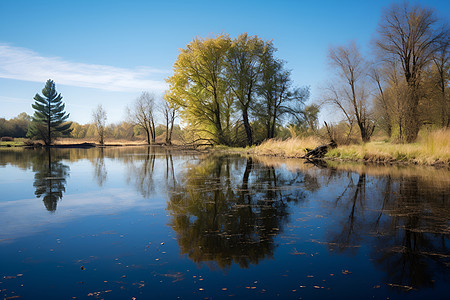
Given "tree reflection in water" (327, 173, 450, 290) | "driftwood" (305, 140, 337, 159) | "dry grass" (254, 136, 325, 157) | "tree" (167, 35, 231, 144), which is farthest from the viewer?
"tree" (167, 35, 231, 144)

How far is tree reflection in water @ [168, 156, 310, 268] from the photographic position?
3604 millimetres

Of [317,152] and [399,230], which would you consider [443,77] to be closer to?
[317,152]

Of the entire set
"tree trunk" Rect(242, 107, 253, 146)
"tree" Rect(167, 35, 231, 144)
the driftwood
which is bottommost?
the driftwood

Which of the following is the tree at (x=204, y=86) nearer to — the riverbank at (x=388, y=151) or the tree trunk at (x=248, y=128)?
the tree trunk at (x=248, y=128)

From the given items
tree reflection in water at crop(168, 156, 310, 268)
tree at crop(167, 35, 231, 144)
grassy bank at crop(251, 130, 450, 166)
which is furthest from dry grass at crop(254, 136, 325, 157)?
tree reflection in water at crop(168, 156, 310, 268)

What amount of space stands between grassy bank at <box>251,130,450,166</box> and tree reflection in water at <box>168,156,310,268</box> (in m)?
8.63

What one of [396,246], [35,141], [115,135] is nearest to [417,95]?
[396,246]

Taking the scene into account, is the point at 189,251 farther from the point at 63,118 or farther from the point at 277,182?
the point at 63,118

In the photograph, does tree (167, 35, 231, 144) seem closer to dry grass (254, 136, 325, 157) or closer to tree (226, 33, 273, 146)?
tree (226, 33, 273, 146)

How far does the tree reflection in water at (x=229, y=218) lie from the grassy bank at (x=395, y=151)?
8627mm

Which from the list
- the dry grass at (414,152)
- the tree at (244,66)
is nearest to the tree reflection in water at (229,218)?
the dry grass at (414,152)

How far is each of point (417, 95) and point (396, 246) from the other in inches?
858

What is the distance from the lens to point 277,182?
920cm

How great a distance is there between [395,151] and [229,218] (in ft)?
44.1
